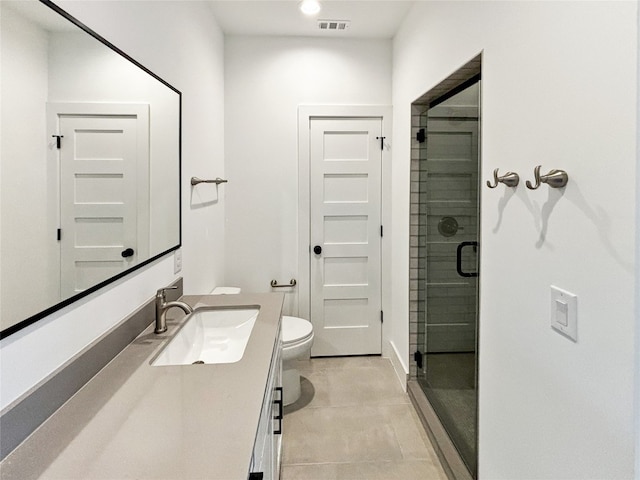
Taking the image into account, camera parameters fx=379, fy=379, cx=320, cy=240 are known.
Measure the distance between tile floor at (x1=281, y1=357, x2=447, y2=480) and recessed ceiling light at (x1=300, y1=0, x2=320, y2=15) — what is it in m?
2.68

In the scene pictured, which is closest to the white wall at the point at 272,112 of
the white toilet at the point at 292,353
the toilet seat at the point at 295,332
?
the toilet seat at the point at 295,332

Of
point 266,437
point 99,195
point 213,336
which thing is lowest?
point 266,437

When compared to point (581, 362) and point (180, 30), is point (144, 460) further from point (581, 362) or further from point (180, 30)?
point (180, 30)

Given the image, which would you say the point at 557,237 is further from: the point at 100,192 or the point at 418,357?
the point at 418,357

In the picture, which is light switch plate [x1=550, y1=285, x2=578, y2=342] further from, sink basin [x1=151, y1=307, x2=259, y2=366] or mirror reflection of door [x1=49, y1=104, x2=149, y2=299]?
mirror reflection of door [x1=49, y1=104, x2=149, y2=299]

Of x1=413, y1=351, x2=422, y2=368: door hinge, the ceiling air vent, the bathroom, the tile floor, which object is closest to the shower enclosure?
x1=413, y1=351, x2=422, y2=368: door hinge

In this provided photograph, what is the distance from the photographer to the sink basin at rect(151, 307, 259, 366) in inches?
62.6

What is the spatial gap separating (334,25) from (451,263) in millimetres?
2014

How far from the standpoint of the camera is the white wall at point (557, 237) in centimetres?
86

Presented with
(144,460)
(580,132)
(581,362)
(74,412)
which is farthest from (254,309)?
(580,132)

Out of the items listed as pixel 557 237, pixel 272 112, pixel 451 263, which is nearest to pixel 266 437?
pixel 557 237

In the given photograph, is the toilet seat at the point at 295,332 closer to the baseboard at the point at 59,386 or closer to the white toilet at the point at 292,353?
the white toilet at the point at 292,353

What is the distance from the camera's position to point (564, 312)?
105 centimetres

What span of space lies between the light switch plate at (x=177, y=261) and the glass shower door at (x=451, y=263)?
152 centimetres
